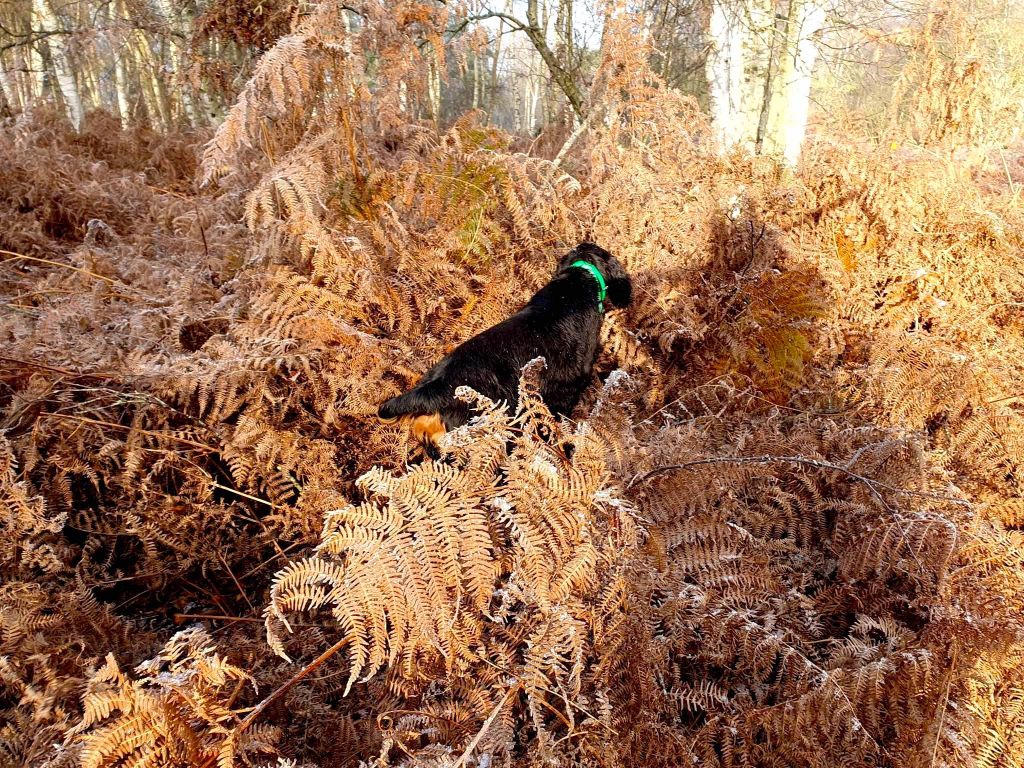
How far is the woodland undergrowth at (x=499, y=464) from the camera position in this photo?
1.53m

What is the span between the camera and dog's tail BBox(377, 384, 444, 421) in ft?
7.86

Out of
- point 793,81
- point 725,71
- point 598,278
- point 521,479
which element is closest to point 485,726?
point 521,479

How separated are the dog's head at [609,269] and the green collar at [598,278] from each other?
0.03 m

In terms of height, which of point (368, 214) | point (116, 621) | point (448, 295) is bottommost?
point (116, 621)

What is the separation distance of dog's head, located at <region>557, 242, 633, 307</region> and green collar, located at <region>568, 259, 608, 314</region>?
0.03 metres

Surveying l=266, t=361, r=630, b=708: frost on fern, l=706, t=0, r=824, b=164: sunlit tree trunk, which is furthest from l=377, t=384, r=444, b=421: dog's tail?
l=706, t=0, r=824, b=164: sunlit tree trunk

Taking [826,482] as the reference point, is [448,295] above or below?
above

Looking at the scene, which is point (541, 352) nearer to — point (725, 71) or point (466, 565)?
point (466, 565)

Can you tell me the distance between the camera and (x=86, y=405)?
235 centimetres

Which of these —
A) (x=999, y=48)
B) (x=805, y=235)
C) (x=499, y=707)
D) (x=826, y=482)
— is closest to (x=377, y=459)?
(x=499, y=707)

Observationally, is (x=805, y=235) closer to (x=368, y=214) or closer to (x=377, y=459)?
(x=368, y=214)

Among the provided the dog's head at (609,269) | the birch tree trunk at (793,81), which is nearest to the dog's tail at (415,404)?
the dog's head at (609,269)

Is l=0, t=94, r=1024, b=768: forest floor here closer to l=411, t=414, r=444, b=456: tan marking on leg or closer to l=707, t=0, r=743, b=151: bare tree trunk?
l=411, t=414, r=444, b=456: tan marking on leg

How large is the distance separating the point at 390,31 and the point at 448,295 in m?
1.52
